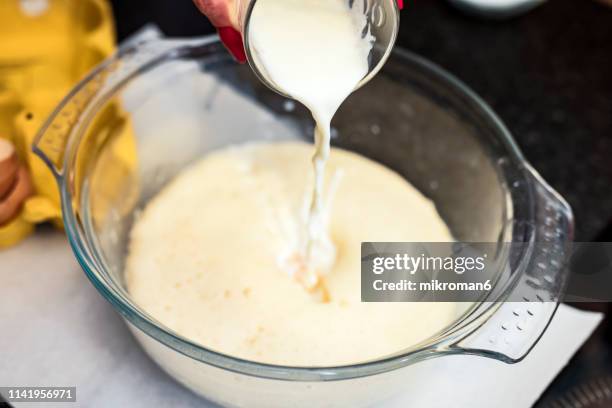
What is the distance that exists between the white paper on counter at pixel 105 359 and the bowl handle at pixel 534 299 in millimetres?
97

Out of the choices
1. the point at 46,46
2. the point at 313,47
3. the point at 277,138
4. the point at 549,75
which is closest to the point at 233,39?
the point at 313,47

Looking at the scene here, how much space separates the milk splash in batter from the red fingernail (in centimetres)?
8

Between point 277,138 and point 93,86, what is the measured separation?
327 millimetres

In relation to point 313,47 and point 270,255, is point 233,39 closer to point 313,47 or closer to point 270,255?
point 313,47

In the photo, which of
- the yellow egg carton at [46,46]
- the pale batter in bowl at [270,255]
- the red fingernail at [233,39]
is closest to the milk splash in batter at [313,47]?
the red fingernail at [233,39]

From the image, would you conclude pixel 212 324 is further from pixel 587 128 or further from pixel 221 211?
pixel 587 128

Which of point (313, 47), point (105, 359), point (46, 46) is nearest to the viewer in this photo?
point (313, 47)

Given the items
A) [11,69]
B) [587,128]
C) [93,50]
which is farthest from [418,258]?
[11,69]

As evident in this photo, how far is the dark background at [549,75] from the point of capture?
3.85 feet

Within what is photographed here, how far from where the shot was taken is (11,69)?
1180 millimetres

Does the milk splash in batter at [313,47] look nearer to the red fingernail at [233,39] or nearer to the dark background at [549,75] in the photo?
the red fingernail at [233,39]

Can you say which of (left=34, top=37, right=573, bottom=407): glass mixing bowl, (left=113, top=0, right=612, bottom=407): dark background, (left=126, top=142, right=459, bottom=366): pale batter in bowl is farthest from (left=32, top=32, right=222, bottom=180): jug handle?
(left=113, top=0, right=612, bottom=407): dark background

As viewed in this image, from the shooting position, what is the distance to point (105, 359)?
2.99 feet

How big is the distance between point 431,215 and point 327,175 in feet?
0.57
